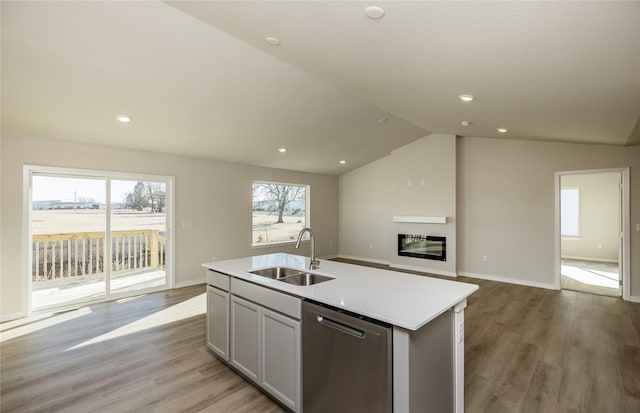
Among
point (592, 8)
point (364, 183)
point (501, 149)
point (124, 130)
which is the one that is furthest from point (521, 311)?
point (124, 130)

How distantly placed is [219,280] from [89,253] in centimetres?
295

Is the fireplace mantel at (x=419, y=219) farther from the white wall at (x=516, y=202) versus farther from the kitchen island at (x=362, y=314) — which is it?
the kitchen island at (x=362, y=314)

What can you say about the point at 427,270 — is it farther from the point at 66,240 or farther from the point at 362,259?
the point at 66,240

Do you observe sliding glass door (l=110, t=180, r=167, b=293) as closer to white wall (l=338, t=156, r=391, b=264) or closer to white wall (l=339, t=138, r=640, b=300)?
white wall (l=338, t=156, r=391, b=264)

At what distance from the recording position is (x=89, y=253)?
431 centimetres

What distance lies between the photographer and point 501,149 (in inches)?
220

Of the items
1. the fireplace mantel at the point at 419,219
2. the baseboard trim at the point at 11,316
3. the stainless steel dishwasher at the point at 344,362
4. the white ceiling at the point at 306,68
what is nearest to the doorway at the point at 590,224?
the fireplace mantel at the point at 419,219

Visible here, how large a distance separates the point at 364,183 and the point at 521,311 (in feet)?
15.3

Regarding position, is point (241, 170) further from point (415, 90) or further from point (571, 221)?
point (571, 221)

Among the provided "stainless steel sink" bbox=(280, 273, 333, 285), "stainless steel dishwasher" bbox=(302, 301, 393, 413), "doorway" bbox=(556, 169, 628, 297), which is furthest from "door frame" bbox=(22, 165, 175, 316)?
"doorway" bbox=(556, 169, 628, 297)

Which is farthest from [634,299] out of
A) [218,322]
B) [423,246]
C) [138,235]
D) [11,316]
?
[11,316]

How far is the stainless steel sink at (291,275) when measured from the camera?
248 cm

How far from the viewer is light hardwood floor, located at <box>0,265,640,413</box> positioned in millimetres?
2133

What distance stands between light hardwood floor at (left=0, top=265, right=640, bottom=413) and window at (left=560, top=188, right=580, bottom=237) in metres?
4.41
